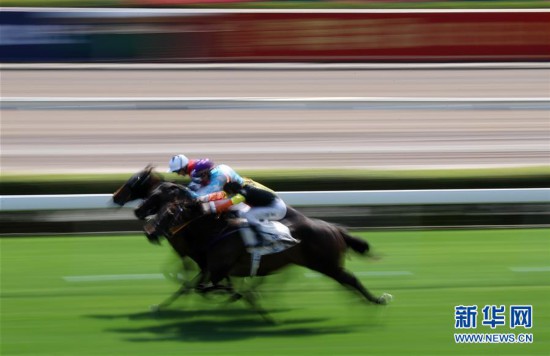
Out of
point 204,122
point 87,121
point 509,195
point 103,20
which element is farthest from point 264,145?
point 103,20

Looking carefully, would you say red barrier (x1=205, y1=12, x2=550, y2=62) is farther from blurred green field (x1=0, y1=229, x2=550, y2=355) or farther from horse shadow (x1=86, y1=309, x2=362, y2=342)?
horse shadow (x1=86, y1=309, x2=362, y2=342)

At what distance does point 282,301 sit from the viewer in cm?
724

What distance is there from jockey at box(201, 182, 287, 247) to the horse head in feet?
1.55

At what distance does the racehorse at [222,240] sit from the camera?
21.1 ft

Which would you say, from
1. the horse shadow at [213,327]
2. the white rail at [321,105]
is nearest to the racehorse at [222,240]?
the horse shadow at [213,327]

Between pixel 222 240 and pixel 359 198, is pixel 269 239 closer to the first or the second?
pixel 222 240

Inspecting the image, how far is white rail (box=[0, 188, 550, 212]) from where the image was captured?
31.0 feet

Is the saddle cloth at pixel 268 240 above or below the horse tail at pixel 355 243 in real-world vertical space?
above

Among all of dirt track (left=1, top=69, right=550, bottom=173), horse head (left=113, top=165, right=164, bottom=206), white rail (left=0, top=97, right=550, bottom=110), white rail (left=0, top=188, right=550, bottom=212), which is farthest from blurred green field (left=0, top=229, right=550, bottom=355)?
white rail (left=0, top=97, right=550, bottom=110)

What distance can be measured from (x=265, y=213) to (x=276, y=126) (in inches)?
308

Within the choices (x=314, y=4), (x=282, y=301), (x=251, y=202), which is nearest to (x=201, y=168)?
(x=251, y=202)

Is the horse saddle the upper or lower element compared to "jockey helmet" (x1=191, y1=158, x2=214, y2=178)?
lower

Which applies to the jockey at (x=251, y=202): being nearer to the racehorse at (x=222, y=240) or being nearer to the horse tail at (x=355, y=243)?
the racehorse at (x=222, y=240)

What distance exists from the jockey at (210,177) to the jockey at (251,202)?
0.04 meters
